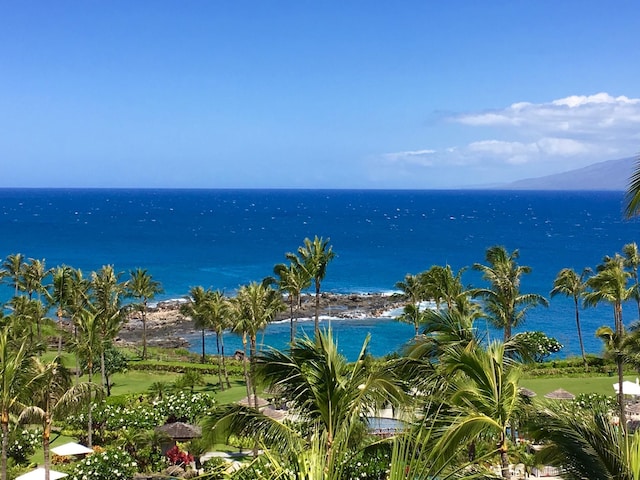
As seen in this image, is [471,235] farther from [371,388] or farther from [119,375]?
[371,388]

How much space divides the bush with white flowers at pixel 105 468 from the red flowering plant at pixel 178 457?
223cm

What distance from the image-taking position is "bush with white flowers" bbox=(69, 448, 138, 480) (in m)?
21.9

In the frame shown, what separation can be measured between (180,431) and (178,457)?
1.59 meters

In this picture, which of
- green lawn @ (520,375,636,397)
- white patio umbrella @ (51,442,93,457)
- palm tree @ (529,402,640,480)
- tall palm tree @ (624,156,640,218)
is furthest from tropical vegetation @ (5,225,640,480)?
green lawn @ (520,375,636,397)

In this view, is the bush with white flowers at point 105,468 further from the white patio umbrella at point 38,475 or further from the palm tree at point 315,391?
the palm tree at point 315,391

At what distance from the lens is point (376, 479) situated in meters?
21.1

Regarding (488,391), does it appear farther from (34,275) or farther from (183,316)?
(183,316)

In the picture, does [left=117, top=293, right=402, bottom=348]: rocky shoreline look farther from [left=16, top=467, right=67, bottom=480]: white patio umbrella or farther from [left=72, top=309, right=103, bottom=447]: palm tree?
[left=16, top=467, right=67, bottom=480]: white patio umbrella

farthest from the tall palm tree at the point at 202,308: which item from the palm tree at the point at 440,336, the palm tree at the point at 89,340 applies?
the palm tree at the point at 440,336

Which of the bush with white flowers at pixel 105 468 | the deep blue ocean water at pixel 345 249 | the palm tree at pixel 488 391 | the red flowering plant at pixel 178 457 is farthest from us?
the deep blue ocean water at pixel 345 249

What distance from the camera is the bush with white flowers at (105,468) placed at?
2186 cm

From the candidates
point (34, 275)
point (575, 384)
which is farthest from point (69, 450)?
point (34, 275)

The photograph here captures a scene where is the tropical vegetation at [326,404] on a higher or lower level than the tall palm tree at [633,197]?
lower

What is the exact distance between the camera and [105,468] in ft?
72.2
